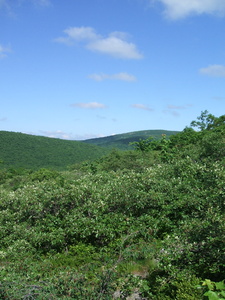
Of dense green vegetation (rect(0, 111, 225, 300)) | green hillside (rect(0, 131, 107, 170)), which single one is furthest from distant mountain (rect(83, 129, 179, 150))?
dense green vegetation (rect(0, 111, 225, 300))

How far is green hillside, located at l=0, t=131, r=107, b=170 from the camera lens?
258 feet

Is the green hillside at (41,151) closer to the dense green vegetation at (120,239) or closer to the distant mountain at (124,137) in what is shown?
the distant mountain at (124,137)

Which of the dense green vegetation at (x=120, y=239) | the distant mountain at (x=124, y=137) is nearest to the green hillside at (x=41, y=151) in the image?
the distant mountain at (x=124, y=137)

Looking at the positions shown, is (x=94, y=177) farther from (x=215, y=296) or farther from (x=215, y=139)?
(x=215, y=296)

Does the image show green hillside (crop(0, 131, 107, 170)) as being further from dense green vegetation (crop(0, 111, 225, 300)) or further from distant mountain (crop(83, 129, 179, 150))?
dense green vegetation (crop(0, 111, 225, 300))

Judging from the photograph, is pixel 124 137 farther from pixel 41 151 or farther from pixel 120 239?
pixel 120 239

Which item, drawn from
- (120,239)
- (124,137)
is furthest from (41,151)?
(124,137)

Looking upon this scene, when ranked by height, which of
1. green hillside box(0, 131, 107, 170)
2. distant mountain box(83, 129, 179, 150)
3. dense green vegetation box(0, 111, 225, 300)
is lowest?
dense green vegetation box(0, 111, 225, 300)

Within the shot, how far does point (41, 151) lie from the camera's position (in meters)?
89.8

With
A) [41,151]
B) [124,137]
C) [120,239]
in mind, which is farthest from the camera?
[124,137]

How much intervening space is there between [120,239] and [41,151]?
83322 mm

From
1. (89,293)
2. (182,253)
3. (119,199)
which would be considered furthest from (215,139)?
(89,293)

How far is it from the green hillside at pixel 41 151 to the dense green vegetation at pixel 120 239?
64.1 m

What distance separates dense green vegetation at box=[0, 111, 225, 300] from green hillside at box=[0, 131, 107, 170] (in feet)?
210
